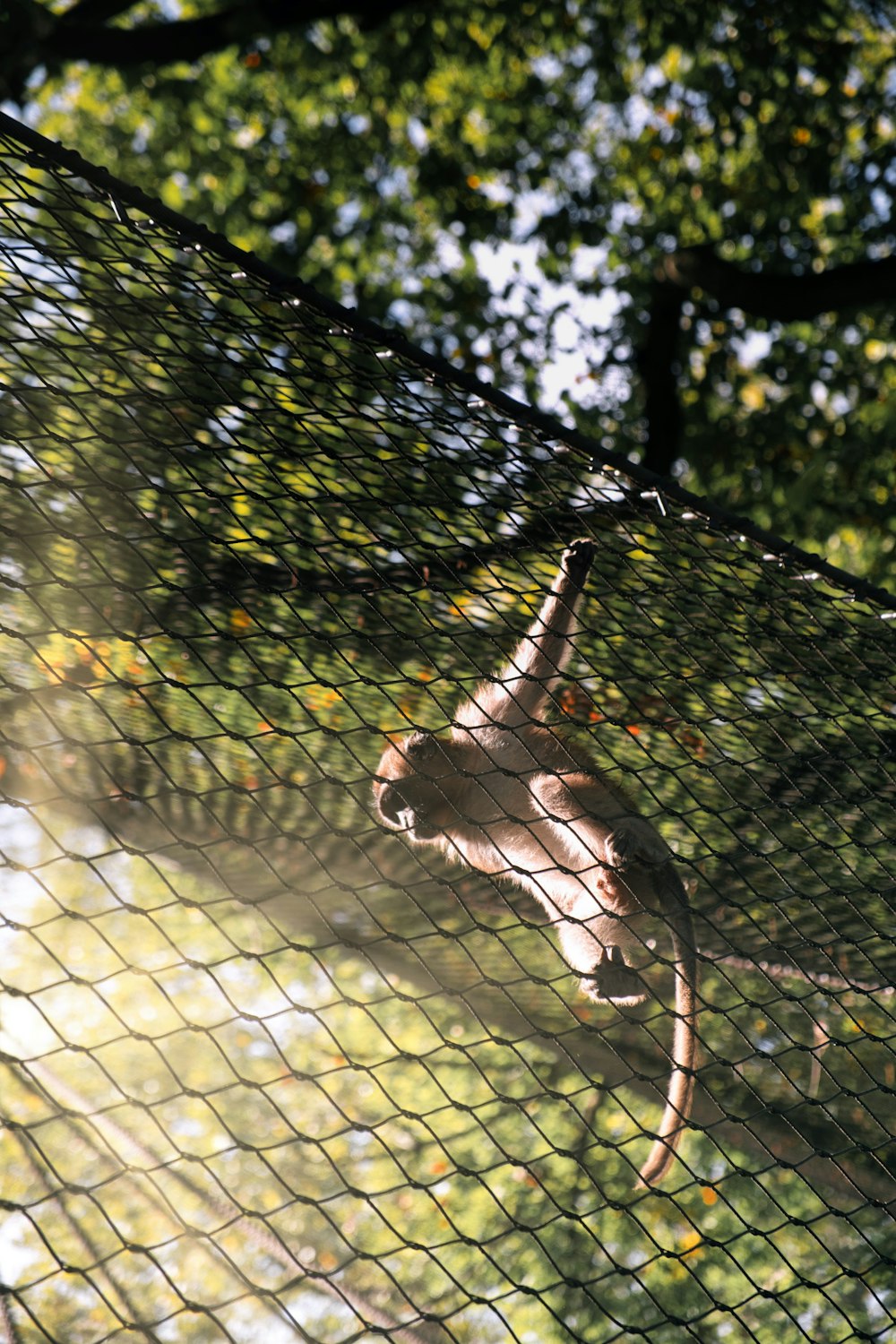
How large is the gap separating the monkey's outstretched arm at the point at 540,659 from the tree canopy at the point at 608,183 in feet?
8.90

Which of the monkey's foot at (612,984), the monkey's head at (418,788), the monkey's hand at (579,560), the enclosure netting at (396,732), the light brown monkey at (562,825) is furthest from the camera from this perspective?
the monkey's head at (418,788)

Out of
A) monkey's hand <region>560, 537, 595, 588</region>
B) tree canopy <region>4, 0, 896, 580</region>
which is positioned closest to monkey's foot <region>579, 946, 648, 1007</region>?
monkey's hand <region>560, 537, 595, 588</region>

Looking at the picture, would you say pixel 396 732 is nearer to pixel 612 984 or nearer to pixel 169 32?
pixel 612 984

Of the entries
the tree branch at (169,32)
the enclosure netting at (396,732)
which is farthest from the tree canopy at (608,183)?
the enclosure netting at (396,732)

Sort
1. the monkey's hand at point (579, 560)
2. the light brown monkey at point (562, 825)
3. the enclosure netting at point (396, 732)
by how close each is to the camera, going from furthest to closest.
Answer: the monkey's hand at point (579, 560) → the light brown monkey at point (562, 825) → the enclosure netting at point (396, 732)

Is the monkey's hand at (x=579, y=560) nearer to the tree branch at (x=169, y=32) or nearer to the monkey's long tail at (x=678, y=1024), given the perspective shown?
the monkey's long tail at (x=678, y=1024)

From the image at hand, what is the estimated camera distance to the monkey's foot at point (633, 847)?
2580mm

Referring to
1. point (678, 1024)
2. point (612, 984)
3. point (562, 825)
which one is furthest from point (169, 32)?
point (678, 1024)

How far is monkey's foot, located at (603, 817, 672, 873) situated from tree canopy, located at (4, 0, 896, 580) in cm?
330

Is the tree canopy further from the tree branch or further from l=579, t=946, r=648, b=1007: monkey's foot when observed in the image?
l=579, t=946, r=648, b=1007: monkey's foot

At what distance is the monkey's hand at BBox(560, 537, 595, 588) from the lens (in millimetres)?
2566

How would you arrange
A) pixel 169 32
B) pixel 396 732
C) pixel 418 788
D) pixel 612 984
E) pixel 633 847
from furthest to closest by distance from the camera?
pixel 169 32 < pixel 418 788 < pixel 612 984 < pixel 633 847 < pixel 396 732

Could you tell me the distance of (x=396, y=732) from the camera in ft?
6.30

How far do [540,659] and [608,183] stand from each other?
4427 millimetres
